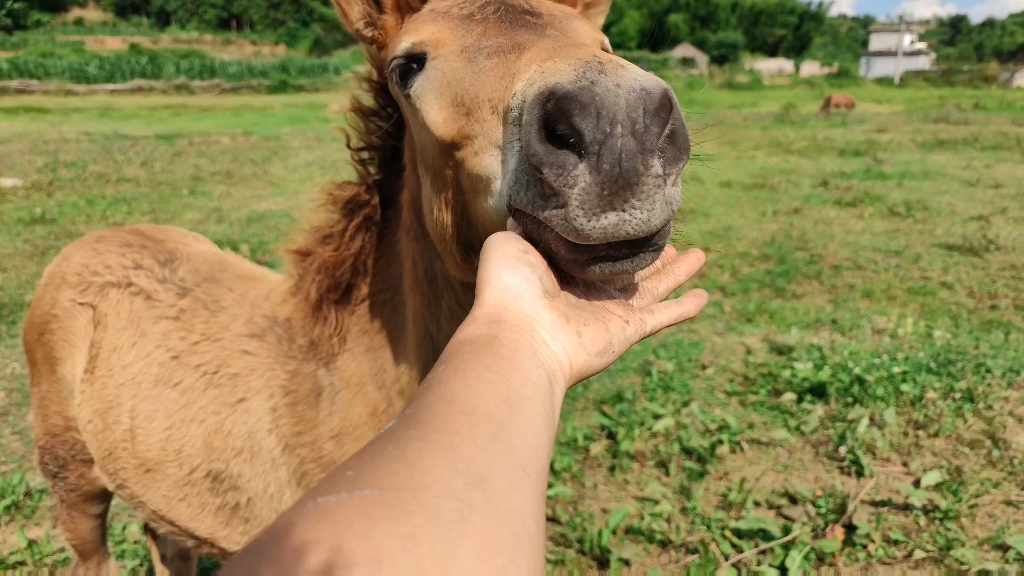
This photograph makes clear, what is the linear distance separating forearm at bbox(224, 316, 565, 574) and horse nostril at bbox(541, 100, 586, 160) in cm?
62

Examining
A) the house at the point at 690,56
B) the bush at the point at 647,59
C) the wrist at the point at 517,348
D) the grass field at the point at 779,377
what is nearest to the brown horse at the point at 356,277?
the wrist at the point at 517,348

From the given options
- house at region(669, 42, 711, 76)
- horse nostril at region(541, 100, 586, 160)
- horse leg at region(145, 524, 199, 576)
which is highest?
house at region(669, 42, 711, 76)

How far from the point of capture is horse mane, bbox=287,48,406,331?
2.64m

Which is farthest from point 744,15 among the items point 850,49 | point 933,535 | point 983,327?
point 933,535

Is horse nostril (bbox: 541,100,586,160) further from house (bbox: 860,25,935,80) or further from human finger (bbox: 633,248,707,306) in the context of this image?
house (bbox: 860,25,935,80)

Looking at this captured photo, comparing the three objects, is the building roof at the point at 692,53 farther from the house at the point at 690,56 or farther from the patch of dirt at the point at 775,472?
the patch of dirt at the point at 775,472

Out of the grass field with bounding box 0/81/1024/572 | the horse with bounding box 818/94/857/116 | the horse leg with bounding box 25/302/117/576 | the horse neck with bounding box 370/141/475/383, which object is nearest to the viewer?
the horse neck with bounding box 370/141/475/383

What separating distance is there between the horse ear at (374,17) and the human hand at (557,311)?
3.82ft

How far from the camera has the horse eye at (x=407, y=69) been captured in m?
2.19

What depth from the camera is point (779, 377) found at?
4844 millimetres

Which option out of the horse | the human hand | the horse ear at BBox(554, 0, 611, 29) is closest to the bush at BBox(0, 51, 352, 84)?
the horse

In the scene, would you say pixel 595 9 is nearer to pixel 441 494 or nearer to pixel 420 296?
pixel 420 296

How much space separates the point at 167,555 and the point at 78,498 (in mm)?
626

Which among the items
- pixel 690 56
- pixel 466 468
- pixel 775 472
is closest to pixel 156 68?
pixel 690 56
